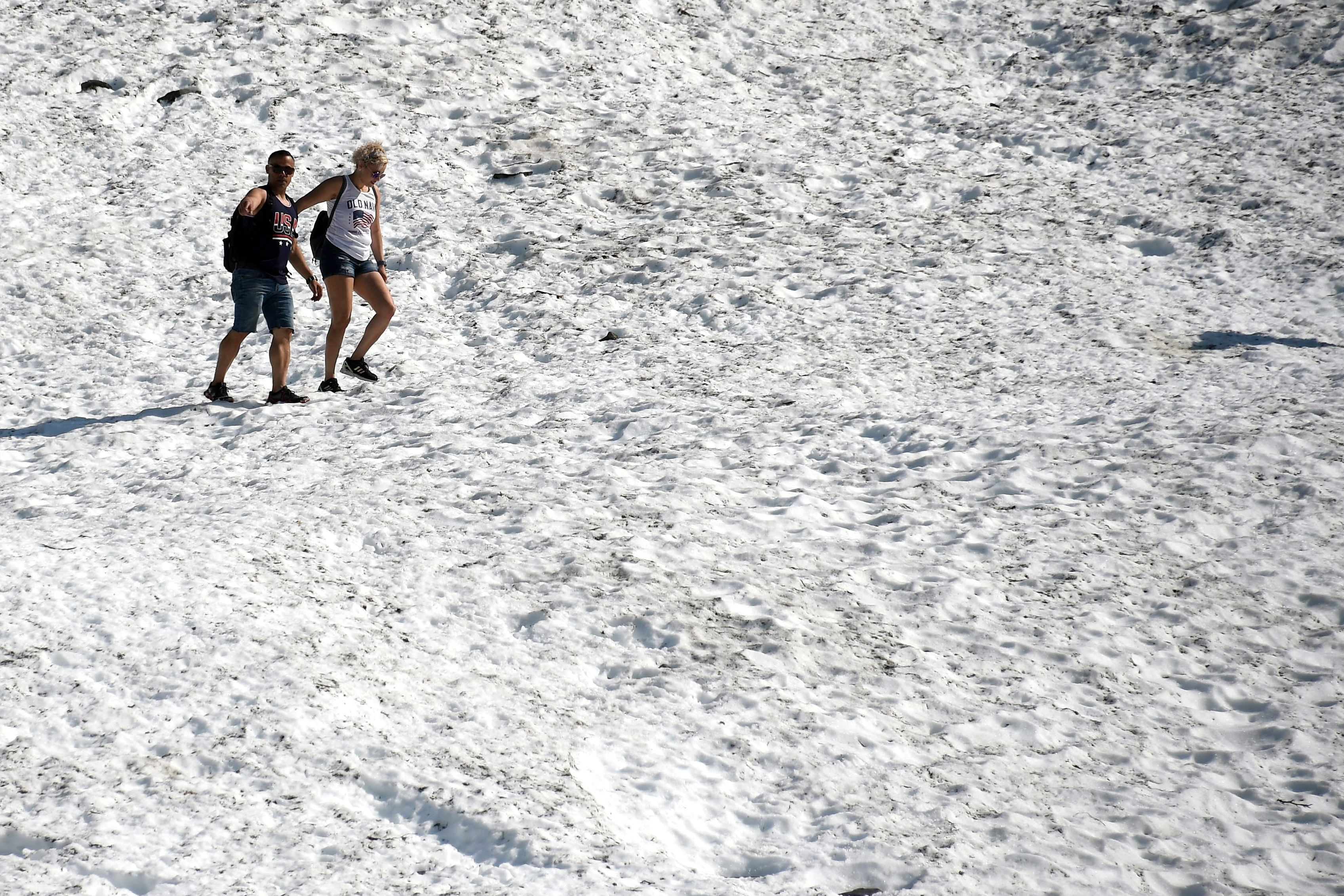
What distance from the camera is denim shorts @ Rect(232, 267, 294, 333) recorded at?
27.0 feet

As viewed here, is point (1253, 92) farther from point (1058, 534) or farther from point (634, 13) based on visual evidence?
point (1058, 534)

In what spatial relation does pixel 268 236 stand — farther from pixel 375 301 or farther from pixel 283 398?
pixel 283 398

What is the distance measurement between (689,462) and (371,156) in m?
3.75

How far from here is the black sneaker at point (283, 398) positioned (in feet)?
28.0

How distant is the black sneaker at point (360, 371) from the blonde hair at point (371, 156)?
68.9 inches

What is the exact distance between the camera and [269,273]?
819 centimetres

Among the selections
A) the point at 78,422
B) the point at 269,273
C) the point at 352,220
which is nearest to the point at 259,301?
the point at 269,273

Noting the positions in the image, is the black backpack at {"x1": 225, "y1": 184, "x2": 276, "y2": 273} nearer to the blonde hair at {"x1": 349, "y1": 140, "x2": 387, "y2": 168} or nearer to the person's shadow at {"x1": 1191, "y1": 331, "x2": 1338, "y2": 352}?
the blonde hair at {"x1": 349, "y1": 140, "x2": 387, "y2": 168}

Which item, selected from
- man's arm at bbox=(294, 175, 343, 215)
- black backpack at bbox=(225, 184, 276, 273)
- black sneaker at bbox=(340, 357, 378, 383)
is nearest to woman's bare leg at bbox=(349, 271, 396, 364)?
black sneaker at bbox=(340, 357, 378, 383)

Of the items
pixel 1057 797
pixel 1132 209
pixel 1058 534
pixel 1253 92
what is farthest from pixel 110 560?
pixel 1253 92

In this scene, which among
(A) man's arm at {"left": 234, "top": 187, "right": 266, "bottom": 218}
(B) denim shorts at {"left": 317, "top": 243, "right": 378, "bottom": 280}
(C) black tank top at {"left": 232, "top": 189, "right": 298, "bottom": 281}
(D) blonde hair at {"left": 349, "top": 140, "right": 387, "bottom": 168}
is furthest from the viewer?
(B) denim shorts at {"left": 317, "top": 243, "right": 378, "bottom": 280}

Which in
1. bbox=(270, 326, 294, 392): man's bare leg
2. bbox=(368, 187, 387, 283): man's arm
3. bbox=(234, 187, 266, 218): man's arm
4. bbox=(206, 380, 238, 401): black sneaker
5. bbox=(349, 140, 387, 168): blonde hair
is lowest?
bbox=(206, 380, 238, 401): black sneaker

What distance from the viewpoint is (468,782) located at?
468 centimetres

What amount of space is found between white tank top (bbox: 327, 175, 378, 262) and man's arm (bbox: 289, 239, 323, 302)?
0.35m
